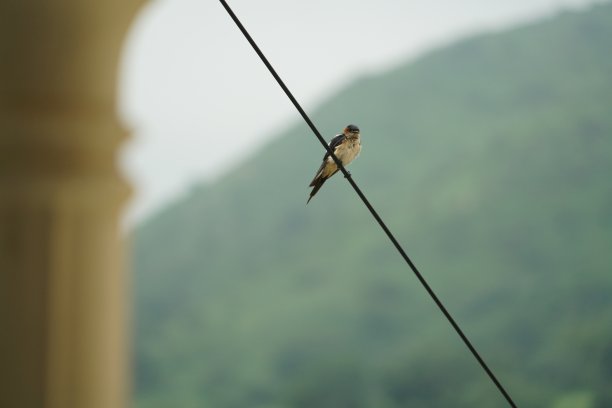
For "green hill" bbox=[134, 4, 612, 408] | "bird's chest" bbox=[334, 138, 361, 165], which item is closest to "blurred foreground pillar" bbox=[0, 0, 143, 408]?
"bird's chest" bbox=[334, 138, 361, 165]

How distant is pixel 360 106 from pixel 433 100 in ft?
17.3

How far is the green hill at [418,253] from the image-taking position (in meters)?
39.4

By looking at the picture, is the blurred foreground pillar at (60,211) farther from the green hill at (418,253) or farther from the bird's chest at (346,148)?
the green hill at (418,253)

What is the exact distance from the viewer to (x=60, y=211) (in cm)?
336

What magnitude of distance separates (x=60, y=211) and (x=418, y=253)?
45.2m

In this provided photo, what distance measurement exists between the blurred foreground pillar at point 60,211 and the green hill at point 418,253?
33.7 metres

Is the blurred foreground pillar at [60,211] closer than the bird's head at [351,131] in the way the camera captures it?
Yes

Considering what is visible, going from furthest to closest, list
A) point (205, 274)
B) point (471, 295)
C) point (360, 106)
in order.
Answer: point (360, 106) → point (205, 274) → point (471, 295)

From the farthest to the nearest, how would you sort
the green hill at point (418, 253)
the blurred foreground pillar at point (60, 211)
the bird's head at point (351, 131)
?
the green hill at point (418, 253) → the bird's head at point (351, 131) → the blurred foreground pillar at point (60, 211)

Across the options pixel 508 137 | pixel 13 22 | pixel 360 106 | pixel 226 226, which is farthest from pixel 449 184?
pixel 13 22

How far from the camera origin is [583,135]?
48188 millimetres

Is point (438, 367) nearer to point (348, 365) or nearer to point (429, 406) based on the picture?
point (429, 406)

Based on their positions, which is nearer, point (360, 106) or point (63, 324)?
point (63, 324)

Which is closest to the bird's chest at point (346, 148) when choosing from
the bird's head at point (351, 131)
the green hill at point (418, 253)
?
the bird's head at point (351, 131)
